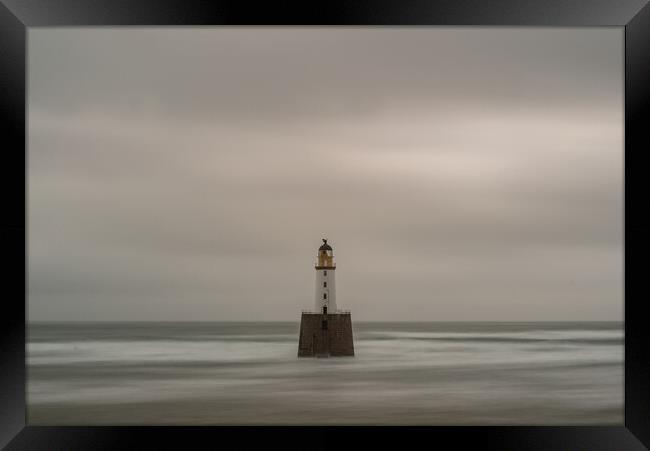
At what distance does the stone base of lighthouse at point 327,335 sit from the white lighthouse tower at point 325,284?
0.40m

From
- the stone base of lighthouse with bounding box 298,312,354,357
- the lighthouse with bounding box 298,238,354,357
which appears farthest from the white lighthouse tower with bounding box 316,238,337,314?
the stone base of lighthouse with bounding box 298,312,354,357

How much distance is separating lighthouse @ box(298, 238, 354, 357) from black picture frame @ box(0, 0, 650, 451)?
1104 cm

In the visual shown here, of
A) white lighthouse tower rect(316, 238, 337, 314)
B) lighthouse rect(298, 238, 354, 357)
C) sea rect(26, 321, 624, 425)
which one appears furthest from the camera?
lighthouse rect(298, 238, 354, 357)

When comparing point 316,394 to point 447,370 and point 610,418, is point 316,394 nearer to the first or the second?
point 610,418

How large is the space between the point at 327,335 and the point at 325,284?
3.25ft

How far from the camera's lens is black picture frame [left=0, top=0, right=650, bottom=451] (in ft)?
12.2

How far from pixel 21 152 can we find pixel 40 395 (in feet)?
43.1

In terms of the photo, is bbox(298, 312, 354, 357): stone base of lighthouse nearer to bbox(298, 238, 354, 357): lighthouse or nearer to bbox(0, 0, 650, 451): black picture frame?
bbox(298, 238, 354, 357): lighthouse

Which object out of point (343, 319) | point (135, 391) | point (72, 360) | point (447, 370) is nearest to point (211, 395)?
point (135, 391)

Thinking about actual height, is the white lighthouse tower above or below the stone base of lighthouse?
above

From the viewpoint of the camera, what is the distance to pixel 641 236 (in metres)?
3.82

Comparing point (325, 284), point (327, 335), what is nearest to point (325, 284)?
point (325, 284)

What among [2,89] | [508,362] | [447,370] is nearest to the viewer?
[2,89]

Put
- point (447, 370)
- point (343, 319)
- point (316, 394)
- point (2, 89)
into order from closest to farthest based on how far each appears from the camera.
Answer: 1. point (2, 89)
2. point (316, 394)
3. point (343, 319)
4. point (447, 370)
